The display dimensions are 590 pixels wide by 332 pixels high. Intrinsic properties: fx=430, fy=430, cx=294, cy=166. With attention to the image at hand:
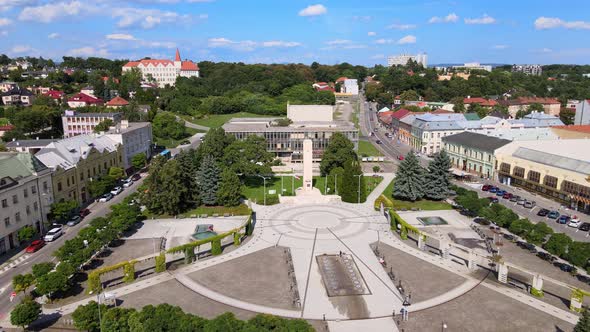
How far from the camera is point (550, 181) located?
61500mm

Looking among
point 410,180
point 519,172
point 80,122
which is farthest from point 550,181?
point 80,122

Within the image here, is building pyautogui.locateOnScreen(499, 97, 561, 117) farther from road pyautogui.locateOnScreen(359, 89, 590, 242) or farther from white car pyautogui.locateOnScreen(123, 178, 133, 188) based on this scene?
white car pyautogui.locateOnScreen(123, 178, 133, 188)

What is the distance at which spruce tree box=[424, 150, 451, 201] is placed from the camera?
60284 mm

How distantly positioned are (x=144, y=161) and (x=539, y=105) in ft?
397

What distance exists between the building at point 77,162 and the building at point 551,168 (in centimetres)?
6401

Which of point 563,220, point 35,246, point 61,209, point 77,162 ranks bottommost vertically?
point 563,220

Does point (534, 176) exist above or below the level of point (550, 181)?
above

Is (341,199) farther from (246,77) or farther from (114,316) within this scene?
(246,77)

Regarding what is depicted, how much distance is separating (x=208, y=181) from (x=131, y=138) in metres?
27.3

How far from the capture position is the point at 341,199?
6288 cm

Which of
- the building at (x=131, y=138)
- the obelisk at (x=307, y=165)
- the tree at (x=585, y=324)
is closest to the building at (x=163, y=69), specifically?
the building at (x=131, y=138)

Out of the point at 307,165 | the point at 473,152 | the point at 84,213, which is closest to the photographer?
the point at 84,213

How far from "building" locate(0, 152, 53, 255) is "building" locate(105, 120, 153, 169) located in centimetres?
2227

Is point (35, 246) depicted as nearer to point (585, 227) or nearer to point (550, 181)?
point (585, 227)
